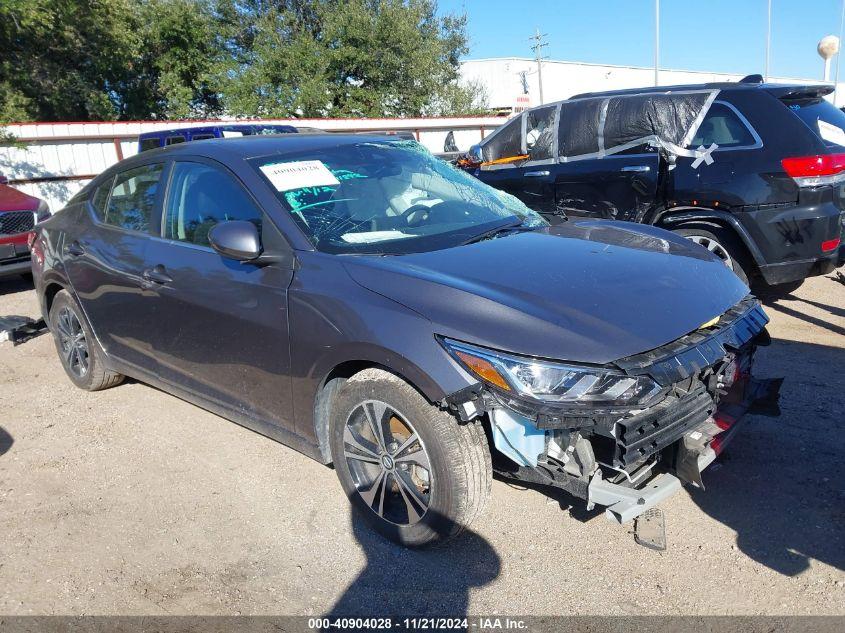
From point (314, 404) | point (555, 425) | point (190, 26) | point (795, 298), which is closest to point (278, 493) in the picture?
point (314, 404)

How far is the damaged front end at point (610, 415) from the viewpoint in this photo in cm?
247

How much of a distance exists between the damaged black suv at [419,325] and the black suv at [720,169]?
7.31 feet

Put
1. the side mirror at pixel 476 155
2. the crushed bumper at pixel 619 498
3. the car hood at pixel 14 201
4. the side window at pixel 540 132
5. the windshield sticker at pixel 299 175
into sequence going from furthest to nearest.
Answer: the car hood at pixel 14 201 < the side mirror at pixel 476 155 < the side window at pixel 540 132 < the windshield sticker at pixel 299 175 < the crushed bumper at pixel 619 498

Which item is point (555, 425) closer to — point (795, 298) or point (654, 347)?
point (654, 347)

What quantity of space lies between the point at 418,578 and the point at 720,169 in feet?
14.6

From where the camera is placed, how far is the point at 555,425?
246cm

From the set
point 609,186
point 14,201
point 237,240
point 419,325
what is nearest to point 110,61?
point 14,201

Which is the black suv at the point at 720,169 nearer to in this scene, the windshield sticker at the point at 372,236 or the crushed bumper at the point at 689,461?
the crushed bumper at the point at 689,461

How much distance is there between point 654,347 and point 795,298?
4727 mm

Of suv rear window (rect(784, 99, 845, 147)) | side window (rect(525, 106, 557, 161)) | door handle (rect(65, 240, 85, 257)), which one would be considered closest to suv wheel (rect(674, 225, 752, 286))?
suv rear window (rect(784, 99, 845, 147))

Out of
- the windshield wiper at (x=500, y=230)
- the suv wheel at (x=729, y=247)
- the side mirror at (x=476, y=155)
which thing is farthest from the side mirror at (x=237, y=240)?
the side mirror at (x=476, y=155)

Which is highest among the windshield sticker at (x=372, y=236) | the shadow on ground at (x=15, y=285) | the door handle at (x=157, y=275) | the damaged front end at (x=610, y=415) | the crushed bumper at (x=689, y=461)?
the windshield sticker at (x=372, y=236)

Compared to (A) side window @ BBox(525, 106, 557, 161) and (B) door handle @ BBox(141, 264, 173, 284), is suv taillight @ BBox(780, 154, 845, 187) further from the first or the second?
(B) door handle @ BBox(141, 264, 173, 284)

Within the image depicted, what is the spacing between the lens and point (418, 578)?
2832 mm
